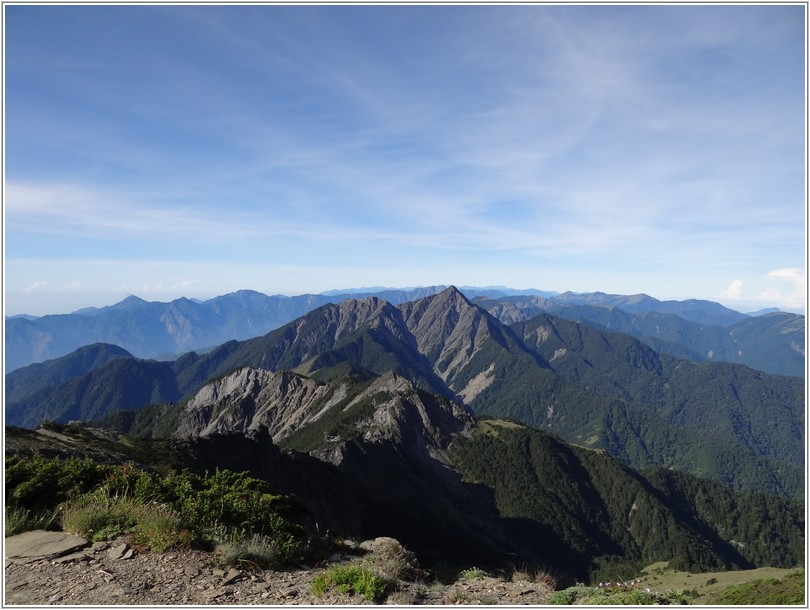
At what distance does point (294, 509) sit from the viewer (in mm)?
16812

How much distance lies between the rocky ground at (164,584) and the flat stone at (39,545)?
0.26ft

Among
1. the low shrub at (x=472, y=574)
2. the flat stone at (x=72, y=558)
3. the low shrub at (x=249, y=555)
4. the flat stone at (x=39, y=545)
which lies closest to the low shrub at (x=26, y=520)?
the flat stone at (x=39, y=545)

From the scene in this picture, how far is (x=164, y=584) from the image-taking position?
10.8 meters

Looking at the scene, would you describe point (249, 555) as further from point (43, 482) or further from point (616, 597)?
point (616, 597)

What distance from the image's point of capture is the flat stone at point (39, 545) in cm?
1117

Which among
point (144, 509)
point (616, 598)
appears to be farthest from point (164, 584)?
point (616, 598)

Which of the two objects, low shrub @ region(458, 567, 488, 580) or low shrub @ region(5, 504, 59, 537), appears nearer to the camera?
low shrub @ region(5, 504, 59, 537)

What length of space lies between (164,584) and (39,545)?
3835mm

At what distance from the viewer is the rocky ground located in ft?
33.3

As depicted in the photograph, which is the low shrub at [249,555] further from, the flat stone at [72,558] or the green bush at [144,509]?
the flat stone at [72,558]

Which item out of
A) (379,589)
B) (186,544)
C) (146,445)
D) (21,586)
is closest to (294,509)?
(186,544)

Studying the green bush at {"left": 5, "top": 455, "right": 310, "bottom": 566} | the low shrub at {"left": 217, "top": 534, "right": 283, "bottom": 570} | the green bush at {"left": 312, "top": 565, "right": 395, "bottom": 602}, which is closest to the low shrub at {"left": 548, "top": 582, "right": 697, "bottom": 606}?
the green bush at {"left": 312, "top": 565, "right": 395, "bottom": 602}

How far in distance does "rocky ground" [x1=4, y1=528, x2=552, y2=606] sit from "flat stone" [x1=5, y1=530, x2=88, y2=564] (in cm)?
8

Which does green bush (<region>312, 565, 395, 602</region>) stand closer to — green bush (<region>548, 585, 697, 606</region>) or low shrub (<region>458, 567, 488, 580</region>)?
low shrub (<region>458, 567, 488, 580</region>)
